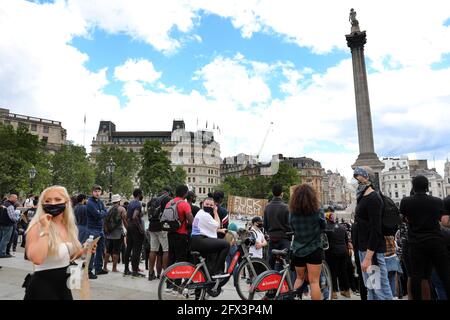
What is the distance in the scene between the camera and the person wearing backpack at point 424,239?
17.6ft

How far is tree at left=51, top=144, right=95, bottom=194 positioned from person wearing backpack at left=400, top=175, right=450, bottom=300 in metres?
65.3

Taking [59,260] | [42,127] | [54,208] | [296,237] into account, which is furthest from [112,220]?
[42,127]

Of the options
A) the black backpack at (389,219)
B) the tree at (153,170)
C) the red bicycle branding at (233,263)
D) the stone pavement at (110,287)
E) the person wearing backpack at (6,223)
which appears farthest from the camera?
the tree at (153,170)

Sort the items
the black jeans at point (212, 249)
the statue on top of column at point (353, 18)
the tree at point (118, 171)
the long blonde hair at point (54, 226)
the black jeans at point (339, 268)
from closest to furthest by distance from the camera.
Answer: the long blonde hair at point (54, 226), the black jeans at point (212, 249), the black jeans at point (339, 268), the statue on top of column at point (353, 18), the tree at point (118, 171)

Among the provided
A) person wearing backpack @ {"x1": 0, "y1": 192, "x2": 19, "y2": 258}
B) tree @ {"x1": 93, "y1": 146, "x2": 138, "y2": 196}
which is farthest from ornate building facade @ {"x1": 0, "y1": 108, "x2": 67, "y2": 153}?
person wearing backpack @ {"x1": 0, "y1": 192, "x2": 19, "y2": 258}

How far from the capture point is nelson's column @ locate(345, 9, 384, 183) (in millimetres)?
37612

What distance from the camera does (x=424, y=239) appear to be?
5.41 m

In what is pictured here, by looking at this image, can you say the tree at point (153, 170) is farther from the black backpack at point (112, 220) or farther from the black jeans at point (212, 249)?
the black jeans at point (212, 249)

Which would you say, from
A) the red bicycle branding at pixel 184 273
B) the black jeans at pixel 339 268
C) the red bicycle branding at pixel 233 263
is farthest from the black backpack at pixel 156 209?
the black jeans at pixel 339 268

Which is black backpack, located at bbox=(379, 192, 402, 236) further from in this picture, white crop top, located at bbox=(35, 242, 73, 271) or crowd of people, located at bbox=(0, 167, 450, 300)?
white crop top, located at bbox=(35, 242, 73, 271)

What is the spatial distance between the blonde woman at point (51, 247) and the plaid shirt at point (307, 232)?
3.42 m

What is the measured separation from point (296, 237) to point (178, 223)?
3051 mm

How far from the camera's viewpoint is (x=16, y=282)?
8.04 meters
